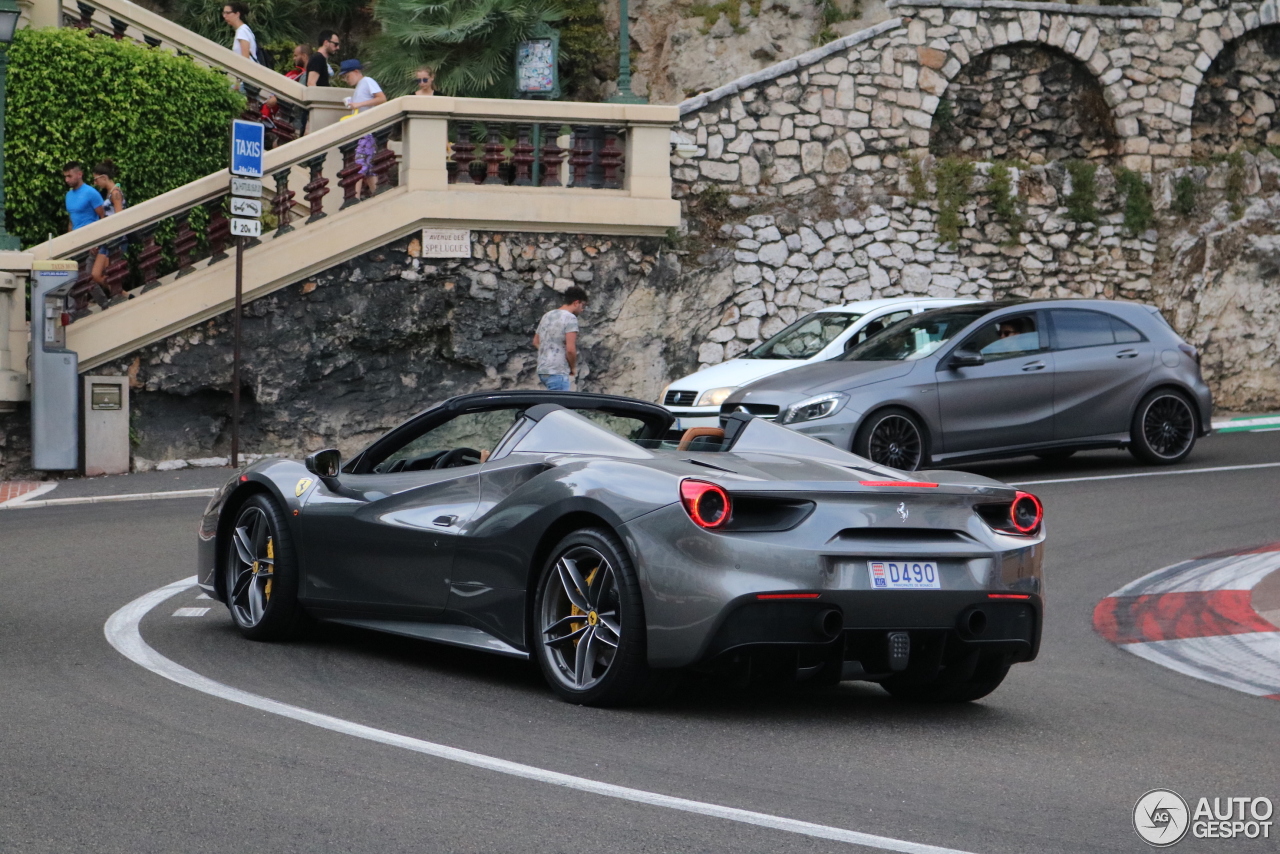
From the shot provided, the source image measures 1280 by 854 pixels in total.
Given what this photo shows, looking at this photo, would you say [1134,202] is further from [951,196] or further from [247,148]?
[247,148]

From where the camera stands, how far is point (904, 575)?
6.34 meters

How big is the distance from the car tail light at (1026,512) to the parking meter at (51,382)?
1283cm

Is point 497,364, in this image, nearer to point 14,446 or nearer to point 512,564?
point 14,446

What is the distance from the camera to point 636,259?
20828 millimetres

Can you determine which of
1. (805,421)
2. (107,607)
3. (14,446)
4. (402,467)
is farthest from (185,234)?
(402,467)

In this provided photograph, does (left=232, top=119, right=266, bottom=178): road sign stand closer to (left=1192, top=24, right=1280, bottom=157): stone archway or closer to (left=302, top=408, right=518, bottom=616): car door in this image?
(left=302, top=408, right=518, bottom=616): car door

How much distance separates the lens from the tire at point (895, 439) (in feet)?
49.1

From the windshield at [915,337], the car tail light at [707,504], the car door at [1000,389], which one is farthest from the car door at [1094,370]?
the car tail light at [707,504]

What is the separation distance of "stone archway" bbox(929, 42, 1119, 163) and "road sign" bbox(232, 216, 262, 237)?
9882 millimetres

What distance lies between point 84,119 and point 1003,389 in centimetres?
1105

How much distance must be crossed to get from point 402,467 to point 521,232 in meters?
12.5

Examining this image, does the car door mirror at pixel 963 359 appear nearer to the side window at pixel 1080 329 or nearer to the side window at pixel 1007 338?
the side window at pixel 1007 338

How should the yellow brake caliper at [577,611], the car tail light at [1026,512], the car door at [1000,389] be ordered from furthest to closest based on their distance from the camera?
the car door at [1000,389]
the car tail light at [1026,512]
the yellow brake caliper at [577,611]

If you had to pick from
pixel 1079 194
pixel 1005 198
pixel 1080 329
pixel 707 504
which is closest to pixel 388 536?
pixel 707 504
